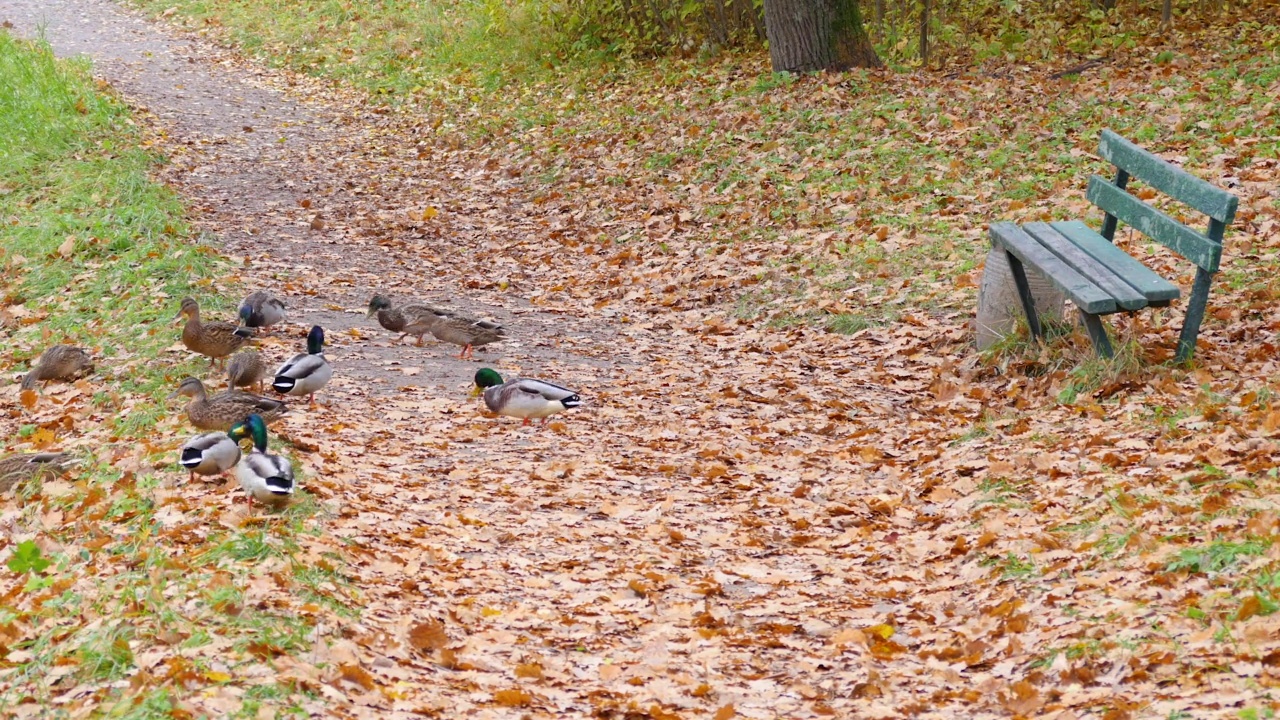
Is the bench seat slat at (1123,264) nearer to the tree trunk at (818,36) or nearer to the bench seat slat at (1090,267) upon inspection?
the bench seat slat at (1090,267)

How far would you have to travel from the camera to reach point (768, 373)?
8.80 m

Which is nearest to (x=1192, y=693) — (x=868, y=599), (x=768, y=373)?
(x=868, y=599)

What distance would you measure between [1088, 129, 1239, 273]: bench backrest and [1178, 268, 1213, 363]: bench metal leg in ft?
0.45

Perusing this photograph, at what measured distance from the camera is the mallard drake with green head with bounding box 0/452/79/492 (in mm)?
6504

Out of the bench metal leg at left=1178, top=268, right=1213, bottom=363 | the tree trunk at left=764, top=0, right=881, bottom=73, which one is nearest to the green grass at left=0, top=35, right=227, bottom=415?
the bench metal leg at left=1178, top=268, right=1213, bottom=363

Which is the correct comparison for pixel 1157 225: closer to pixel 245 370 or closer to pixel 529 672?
pixel 529 672

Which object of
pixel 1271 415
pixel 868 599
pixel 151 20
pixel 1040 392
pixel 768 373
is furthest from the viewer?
pixel 151 20

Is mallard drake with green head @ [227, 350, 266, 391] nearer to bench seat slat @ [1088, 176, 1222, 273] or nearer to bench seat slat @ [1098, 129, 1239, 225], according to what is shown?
bench seat slat @ [1088, 176, 1222, 273]

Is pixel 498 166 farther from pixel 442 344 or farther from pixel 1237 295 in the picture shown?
pixel 1237 295

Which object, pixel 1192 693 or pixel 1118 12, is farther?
pixel 1118 12

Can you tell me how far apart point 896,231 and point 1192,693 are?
7330mm

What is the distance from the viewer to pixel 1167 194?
7059mm

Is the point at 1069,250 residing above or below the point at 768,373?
above

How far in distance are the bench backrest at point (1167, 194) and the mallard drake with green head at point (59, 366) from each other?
22.9 ft
